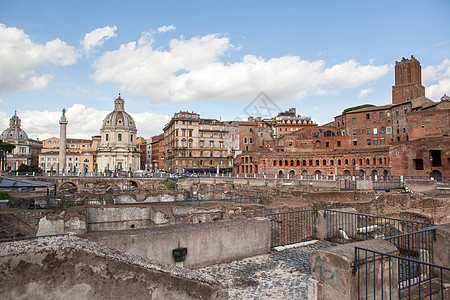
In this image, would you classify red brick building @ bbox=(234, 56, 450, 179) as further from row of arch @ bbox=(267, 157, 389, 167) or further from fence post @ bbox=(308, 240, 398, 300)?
fence post @ bbox=(308, 240, 398, 300)

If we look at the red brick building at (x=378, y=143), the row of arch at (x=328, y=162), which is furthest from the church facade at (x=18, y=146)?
the row of arch at (x=328, y=162)

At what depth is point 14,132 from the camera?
11369 centimetres

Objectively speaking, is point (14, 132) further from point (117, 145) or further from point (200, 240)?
point (200, 240)

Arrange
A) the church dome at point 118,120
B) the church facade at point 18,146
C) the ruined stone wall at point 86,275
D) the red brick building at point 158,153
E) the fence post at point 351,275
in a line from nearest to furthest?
the ruined stone wall at point 86,275, the fence post at point 351,275, the church dome at point 118,120, the red brick building at point 158,153, the church facade at point 18,146

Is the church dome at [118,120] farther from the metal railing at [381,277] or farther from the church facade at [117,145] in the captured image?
the metal railing at [381,277]

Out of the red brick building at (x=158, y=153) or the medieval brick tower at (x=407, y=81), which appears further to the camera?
the red brick building at (x=158, y=153)

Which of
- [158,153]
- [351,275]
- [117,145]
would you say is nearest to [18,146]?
[117,145]

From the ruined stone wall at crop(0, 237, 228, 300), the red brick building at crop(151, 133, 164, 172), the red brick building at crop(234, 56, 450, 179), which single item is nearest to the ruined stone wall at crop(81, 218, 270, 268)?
the ruined stone wall at crop(0, 237, 228, 300)

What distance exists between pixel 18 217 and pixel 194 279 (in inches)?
454

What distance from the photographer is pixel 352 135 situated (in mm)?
61438

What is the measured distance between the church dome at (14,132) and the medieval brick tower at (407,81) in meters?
129

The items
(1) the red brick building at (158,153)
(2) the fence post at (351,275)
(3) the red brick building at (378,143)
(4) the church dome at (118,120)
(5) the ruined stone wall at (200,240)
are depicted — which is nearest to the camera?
(2) the fence post at (351,275)

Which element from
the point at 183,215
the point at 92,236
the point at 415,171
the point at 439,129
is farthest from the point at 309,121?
the point at 92,236

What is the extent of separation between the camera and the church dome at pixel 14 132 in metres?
112
